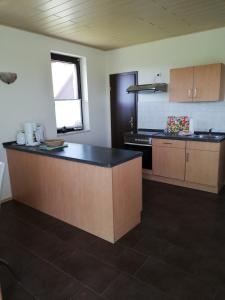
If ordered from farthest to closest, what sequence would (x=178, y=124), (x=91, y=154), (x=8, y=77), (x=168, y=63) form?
1. (x=168, y=63)
2. (x=178, y=124)
3. (x=8, y=77)
4. (x=91, y=154)

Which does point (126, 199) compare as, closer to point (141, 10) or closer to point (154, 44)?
point (141, 10)

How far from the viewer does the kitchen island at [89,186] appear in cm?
223

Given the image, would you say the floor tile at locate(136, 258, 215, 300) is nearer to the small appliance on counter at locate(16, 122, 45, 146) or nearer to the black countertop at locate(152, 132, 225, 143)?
the black countertop at locate(152, 132, 225, 143)

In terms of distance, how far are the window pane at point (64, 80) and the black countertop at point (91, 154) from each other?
1543mm

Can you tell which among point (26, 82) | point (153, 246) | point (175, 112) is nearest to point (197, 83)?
point (175, 112)

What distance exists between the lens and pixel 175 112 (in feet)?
13.6

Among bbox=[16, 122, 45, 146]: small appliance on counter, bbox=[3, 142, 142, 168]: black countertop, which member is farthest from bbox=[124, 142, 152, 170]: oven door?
bbox=[16, 122, 45, 146]: small appliance on counter

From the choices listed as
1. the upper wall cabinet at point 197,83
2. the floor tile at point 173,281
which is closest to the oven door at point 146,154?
the upper wall cabinet at point 197,83

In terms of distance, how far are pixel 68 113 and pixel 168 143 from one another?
80.3 inches

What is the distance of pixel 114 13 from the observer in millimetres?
2816

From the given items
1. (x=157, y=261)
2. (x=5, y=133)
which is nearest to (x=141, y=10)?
(x=5, y=133)

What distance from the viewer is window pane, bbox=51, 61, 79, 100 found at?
4055 mm

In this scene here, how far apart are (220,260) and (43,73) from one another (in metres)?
3.52

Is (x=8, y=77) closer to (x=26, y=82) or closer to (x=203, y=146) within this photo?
(x=26, y=82)
